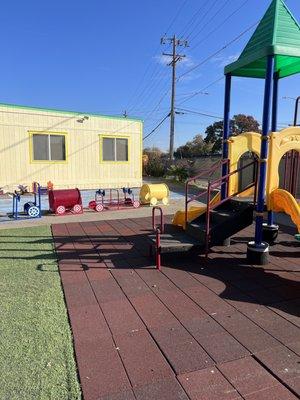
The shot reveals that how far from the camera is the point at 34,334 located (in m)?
3.43

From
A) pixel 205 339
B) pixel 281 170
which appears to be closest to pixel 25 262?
pixel 205 339

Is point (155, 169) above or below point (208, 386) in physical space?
above

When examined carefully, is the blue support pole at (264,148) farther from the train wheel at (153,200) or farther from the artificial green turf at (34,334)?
the train wheel at (153,200)

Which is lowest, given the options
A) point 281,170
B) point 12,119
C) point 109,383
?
point 109,383

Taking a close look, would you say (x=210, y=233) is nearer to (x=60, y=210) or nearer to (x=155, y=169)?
(x=60, y=210)

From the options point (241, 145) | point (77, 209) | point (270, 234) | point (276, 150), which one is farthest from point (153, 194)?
point (276, 150)

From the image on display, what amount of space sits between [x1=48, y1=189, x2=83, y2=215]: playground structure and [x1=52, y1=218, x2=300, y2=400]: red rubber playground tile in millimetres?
4881

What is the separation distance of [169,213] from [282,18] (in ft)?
23.2

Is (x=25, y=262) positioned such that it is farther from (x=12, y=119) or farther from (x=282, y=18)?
(x=12, y=119)

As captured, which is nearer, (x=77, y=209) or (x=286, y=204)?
(x=286, y=204)

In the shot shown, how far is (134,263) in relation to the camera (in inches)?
232

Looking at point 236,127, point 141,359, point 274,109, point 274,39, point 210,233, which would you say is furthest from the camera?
point 236,127

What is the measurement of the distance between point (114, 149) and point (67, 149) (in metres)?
2.56

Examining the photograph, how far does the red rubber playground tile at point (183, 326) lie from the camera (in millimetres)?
2691
